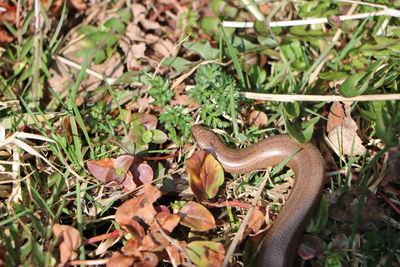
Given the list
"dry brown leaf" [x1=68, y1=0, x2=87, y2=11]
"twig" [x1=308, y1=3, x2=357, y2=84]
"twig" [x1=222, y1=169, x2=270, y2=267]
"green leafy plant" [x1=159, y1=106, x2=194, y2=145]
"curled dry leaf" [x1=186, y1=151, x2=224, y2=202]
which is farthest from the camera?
"dry brown leaf" [x1=68, y1=0, x2=87, y2=11]

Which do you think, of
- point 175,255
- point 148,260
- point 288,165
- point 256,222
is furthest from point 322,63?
point 148,260

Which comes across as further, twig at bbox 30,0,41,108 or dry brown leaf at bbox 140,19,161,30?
dry brown leaf at bbox 140,19,161,30

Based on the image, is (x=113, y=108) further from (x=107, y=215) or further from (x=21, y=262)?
Answer: (x=21, y=262)

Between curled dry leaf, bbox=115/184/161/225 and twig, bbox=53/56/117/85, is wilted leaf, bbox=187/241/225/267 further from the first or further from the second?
twig, bbox=53/56/117/85

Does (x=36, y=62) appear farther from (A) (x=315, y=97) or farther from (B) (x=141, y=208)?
(A) (x=315, y=97)

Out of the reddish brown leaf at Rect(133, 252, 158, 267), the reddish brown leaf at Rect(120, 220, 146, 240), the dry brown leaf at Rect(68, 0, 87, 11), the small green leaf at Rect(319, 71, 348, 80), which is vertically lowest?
the reddish brown leaf at Rect(133, 252, 158, 267)

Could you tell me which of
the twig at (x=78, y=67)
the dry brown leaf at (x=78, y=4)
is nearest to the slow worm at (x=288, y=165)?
the twig at (x=78, y=67)

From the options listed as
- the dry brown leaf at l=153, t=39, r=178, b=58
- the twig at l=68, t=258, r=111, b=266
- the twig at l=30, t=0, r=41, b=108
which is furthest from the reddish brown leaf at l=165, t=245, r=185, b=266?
the dry brown leaf at l=153, t=39, r=178, b=58

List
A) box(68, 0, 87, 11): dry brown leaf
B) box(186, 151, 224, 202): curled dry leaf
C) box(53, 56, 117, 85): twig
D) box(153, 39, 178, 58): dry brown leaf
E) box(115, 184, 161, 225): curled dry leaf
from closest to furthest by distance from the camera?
box(115, 184, 161, 225): curled dry leaf → box(186, 151, 224, 202): curled dry leaf → box(53, 56, 117, 85): twig → box(153, 39, 178, 58): dry brown leaf → box(68, 0, 87, 11): dry brown leaf

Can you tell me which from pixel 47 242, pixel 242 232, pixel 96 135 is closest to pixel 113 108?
pixel 96 135
